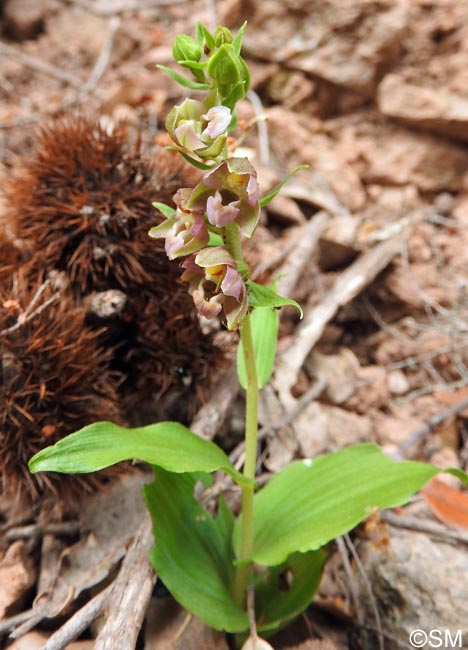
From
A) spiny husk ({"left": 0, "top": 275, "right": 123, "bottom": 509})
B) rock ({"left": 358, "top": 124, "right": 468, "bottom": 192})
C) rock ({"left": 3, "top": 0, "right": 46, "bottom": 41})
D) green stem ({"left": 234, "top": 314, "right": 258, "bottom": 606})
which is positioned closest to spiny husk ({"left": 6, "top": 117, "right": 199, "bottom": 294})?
spiny husk ({"left": 0, "top": 275, "right": 123, "bottom": 509})

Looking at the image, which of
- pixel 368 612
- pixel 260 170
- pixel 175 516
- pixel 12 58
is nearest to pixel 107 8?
pixel 12 58

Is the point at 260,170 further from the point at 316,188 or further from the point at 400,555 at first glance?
the point at 400,555

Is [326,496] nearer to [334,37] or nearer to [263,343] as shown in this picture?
[263,343]

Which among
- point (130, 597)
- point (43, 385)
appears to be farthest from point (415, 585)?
Result: point (43, 385)

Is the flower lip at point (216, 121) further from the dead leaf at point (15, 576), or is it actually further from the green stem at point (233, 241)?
the dead leaf at point (15, 576)

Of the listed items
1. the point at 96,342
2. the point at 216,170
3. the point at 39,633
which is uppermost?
the point at 216,170

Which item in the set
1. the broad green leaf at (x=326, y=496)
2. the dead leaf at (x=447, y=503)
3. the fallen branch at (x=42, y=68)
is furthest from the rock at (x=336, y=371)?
the fallen branch at (x=42, y=68)

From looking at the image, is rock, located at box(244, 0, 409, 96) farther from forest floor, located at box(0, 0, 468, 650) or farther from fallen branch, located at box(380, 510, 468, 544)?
fallen branch, located at box(380, 510, 468, 544)
